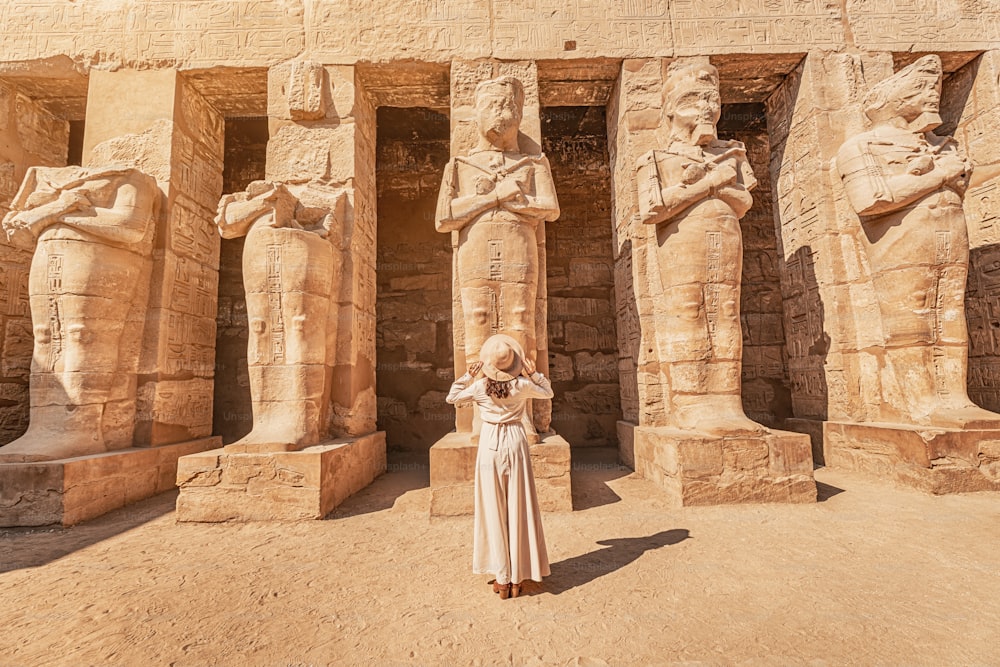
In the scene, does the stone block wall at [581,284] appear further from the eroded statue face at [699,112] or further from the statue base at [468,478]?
the statue base at [468,478]

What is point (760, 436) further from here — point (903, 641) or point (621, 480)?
point (903, 641)

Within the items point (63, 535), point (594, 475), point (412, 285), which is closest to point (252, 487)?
point (63, 535)

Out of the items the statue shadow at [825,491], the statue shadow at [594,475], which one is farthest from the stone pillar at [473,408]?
the statue shadow at [825,491]

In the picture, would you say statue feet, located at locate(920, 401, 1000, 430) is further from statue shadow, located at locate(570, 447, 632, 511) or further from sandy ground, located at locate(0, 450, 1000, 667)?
statue shadow, located at locate(570, 447, 632, 511)

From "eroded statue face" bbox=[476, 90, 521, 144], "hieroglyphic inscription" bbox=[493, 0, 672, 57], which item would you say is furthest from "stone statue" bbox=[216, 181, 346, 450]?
"hieroglyphic inscription" bbox=[493, 0, 672, 57]

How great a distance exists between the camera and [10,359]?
446 centimetres

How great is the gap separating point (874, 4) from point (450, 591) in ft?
21.2

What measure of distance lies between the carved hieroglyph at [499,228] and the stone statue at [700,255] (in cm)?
96

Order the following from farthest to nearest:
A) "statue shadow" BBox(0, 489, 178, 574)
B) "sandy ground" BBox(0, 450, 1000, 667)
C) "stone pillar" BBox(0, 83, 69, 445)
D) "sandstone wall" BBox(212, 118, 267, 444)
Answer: "sandstone wall" BBox(212, 118, 267, 444) < "stone pillar" BBox(0, 83, 69, 445) < "statue shadow" BBox(0, 489, 178, 574) < "sandy ground" BBox(0, 450, 1000, 667)

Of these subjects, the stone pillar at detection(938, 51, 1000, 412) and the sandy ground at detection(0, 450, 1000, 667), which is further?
the stone pillar at detection(938, 51, 1000, 412)

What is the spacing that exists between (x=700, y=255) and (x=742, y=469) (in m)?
1.61

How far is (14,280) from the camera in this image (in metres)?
4.56

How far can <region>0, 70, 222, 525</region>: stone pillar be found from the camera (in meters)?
3.91

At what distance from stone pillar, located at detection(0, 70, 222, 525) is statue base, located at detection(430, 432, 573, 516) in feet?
8.26
